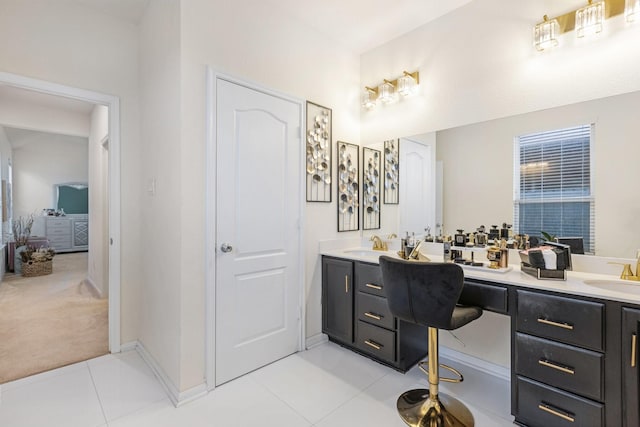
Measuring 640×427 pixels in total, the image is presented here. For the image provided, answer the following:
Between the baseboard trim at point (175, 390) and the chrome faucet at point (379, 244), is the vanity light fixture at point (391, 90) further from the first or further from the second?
the baseboard trim at point (175, 390)

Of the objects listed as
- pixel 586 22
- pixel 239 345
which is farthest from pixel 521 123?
pixel 239 345

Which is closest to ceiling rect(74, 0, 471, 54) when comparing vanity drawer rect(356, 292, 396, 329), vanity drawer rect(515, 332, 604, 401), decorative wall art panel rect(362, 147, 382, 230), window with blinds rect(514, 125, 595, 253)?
decorative wall art panel rect(362, 147, 382, 230)

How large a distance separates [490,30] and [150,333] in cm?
351

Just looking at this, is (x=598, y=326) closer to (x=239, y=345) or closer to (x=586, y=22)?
(x=586, y=22)

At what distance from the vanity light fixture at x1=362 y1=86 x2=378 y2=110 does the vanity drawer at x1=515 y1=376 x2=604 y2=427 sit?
2.47 m

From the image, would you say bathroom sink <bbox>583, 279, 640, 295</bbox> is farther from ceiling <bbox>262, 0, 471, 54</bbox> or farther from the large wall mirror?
ceiling <bbox>262, 0, 471, 54</bbox>

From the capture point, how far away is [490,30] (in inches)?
87.0

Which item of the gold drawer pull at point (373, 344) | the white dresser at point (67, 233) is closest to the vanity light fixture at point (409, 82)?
the gold drawer pull at point (373, 344)

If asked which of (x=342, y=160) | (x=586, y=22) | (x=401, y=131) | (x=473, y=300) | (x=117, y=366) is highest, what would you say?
(x=586, y=22)

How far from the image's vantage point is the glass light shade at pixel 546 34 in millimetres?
1901

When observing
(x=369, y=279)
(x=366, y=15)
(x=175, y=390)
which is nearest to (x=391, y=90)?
(x=366, y=15)

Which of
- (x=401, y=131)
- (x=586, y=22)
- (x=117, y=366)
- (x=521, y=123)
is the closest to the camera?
(x=586, y=22)

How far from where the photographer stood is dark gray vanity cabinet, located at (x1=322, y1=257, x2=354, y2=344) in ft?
8.30

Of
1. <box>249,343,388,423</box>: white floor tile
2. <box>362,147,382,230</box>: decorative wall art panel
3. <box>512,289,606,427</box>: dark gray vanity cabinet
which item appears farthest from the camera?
<box>362,147,382,230</box>: decorative wall art panel
